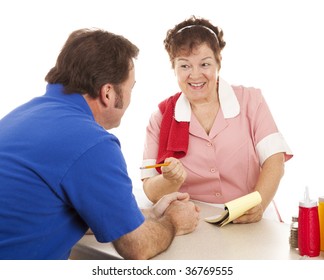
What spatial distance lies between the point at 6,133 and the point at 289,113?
204 cm

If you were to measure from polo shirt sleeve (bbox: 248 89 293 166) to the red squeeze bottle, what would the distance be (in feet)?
2.06

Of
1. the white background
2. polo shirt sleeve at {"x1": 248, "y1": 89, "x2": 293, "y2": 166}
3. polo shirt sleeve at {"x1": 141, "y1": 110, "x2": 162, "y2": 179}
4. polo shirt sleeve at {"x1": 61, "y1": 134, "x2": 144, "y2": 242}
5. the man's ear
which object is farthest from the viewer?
the white background

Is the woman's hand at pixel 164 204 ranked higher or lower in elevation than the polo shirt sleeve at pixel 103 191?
lower

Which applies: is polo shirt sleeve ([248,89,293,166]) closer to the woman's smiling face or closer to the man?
the woman's smiling face

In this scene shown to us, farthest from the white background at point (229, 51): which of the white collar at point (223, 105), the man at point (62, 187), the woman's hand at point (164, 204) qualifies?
the man at point (62, 187)

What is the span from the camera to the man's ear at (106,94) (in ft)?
4.92

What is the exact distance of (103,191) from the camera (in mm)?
1293

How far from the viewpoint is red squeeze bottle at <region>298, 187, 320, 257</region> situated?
130 cm

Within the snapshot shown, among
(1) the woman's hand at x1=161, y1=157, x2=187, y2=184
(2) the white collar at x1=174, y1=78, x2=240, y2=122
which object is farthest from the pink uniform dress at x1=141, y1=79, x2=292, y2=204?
(1) the woman's hand at x1=161, y1=157, x2=187, y2=184

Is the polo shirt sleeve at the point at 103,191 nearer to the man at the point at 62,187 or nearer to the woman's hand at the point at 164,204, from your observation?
the man at the point at 62,187

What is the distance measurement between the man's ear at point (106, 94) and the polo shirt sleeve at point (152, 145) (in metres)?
0.57

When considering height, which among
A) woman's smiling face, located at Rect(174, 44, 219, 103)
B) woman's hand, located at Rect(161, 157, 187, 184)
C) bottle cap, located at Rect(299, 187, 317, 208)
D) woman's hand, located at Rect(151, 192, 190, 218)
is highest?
woman's smiling face, located at Rect(174, 44, 219, 103)

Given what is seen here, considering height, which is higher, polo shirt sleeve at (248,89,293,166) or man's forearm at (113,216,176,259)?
polo shirt sleeve at (248,89,293,166)

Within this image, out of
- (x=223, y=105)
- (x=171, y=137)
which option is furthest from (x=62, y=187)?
(x=223, y=105)
